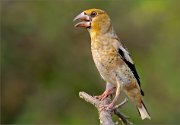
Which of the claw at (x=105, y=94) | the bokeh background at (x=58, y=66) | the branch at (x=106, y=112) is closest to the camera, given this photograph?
the branch at (x=106, y=112)

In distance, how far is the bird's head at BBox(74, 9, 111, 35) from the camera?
6.81 metres

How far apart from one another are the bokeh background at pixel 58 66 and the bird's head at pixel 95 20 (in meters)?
5.73

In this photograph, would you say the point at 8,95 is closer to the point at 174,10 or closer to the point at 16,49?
the point at 16,49

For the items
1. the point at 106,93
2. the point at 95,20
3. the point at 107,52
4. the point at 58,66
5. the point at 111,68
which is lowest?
the point at 58,66

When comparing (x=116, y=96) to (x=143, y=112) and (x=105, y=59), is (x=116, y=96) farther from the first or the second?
(x=143, y=112)

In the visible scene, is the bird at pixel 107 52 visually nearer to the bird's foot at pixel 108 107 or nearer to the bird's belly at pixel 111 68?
the bird's belly at pixel 111 68

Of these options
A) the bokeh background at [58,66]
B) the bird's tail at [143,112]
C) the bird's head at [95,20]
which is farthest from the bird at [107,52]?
the bokeh background at [58,66]

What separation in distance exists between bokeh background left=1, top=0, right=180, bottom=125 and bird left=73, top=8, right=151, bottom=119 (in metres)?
5.61

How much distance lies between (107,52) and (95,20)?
0.28m

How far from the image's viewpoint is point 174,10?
14.8 meters

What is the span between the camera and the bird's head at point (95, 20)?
6.81m

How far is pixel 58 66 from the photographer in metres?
13.3

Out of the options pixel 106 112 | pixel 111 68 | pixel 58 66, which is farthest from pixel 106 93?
pixel 58 66

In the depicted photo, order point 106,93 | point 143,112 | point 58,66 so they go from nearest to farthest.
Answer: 1. point 106,93
2. point 143,112
3. point 58,66
